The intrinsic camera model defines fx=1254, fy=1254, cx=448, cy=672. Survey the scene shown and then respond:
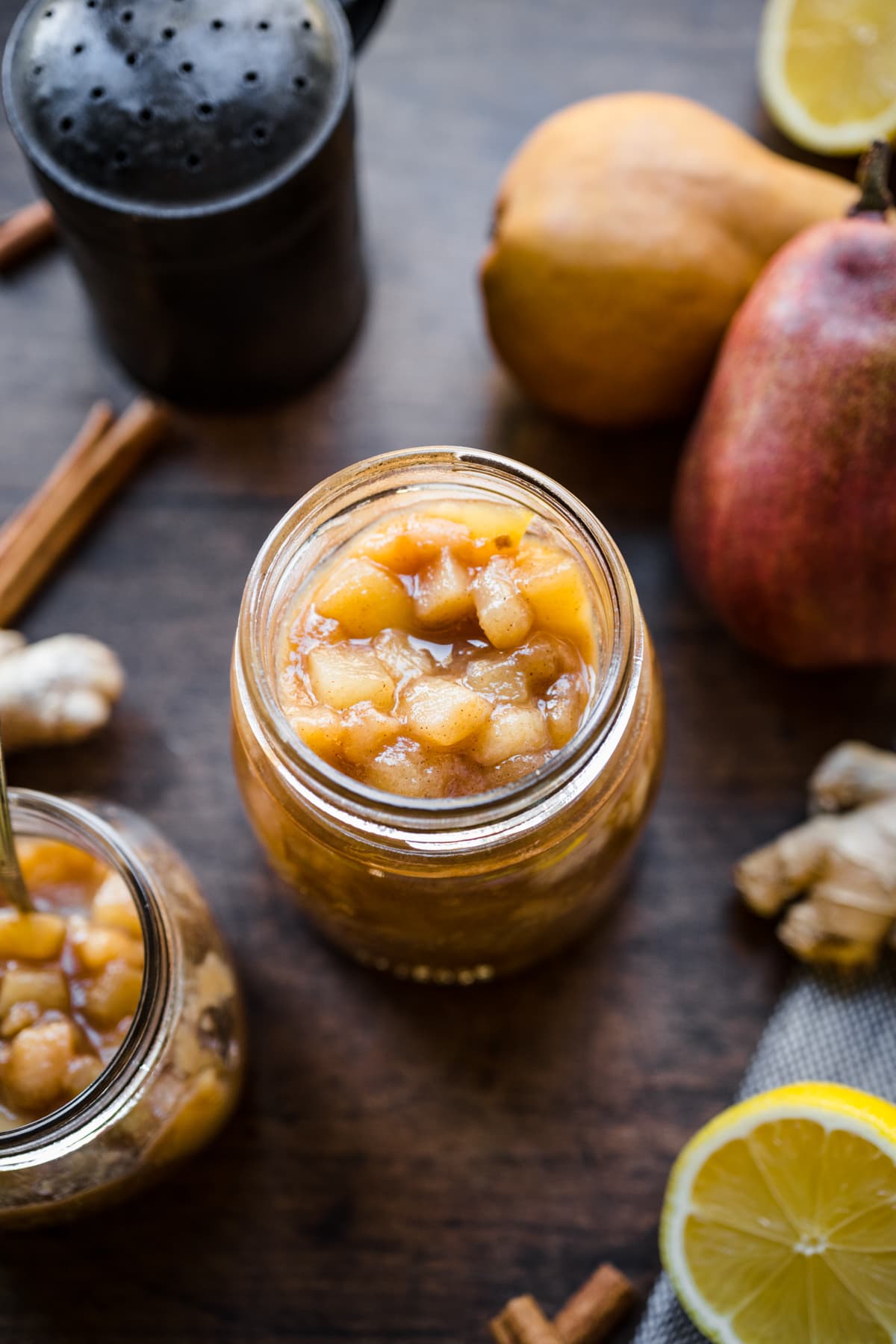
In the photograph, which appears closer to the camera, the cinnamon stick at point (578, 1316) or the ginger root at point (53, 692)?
the cinnamon stick at point (578, 1316)

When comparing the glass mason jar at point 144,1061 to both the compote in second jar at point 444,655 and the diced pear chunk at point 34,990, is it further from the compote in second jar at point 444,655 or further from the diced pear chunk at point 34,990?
the compote in second jar at point 444,655

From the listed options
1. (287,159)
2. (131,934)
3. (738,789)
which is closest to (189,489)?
(287,159)

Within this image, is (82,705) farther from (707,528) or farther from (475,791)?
(707,528)

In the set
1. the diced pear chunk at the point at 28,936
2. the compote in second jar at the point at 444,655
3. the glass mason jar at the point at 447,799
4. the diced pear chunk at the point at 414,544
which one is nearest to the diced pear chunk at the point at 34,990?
the diced pear chunk at the point at 28,936

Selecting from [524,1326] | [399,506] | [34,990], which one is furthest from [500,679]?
[524,1326]

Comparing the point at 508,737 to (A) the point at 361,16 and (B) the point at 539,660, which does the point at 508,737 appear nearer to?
(B) the point at 539,660

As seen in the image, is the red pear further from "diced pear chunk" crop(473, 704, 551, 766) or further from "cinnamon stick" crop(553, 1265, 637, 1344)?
"cinnamon stick" crop(553, 1265, 637, 1344)
